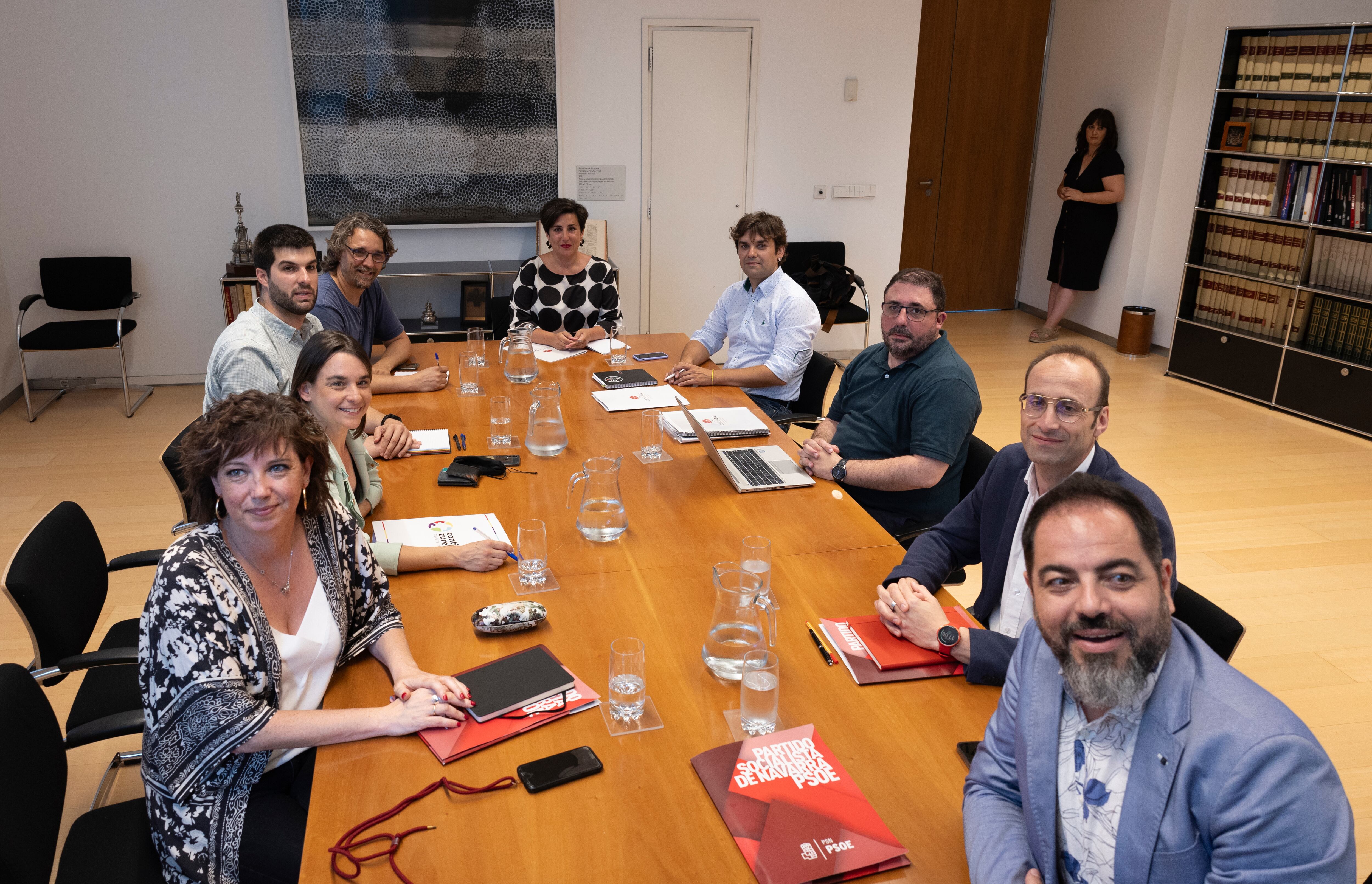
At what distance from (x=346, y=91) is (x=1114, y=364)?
6.02 meters

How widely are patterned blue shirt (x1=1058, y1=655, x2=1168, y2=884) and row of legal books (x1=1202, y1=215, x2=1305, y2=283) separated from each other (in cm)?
616

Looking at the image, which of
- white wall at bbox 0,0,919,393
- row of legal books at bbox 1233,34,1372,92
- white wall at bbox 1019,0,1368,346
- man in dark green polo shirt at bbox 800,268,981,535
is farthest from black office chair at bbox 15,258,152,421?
row of legal books at bbox 1233,34,1372,92

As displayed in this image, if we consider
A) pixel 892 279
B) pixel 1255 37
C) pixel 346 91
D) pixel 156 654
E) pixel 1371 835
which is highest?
pixel 1255 37

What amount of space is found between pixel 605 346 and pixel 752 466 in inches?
67.1

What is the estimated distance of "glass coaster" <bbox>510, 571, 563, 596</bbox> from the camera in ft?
7.82

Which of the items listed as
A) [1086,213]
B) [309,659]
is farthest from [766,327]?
[1086,213]

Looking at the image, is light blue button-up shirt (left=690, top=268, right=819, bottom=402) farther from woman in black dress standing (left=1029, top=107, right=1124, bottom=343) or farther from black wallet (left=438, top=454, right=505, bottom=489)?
woman in black dress standing (left=1029, top=107, right=1124, bottom=343)

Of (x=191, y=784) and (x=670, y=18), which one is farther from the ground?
(x=670, y=18)

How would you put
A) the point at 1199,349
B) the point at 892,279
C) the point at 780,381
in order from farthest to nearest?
1. the point at 1199,349
2. the point at 780,381
3. the point at 892,279

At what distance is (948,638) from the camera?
82.2 inches

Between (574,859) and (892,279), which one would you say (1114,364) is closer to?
A: (892,279)

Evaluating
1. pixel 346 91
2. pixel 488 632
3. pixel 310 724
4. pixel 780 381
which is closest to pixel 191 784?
pixel 310 724

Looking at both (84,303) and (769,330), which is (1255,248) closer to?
(769,330)

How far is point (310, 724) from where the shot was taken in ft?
6.04
